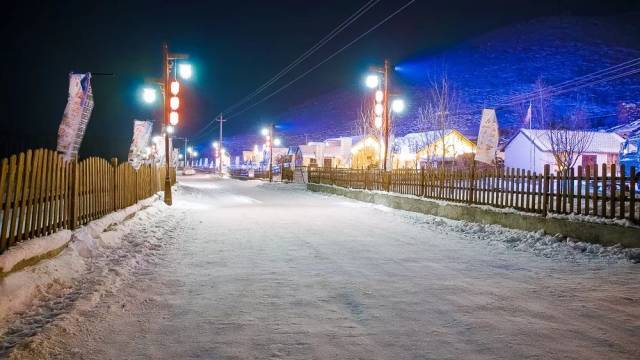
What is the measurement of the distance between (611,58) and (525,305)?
147818mm

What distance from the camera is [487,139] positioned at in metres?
19.1

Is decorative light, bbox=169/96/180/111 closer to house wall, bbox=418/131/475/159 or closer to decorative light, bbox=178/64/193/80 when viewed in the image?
decorative light, bbox=178/64/193/80

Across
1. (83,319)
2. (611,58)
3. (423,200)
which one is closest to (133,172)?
(423,200)

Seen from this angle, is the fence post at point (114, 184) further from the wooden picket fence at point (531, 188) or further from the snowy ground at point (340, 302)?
the wooden picket fence at point (531, 188)

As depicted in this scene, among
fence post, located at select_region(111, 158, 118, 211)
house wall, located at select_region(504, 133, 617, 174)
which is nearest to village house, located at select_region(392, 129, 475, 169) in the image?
house wall, located at select_region(504, 133, 617, 174)

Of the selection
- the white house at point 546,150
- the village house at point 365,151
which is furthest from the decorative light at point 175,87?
the white house at point 546,150

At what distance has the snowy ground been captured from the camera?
4379 millimetres

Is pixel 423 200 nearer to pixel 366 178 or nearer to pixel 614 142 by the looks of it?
pixel 366 178

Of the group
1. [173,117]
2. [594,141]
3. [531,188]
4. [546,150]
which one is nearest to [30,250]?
[531,188]

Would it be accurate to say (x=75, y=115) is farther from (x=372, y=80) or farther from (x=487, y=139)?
(x=487, y=139)

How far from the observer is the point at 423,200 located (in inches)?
691

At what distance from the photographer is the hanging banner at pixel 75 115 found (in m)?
15.4

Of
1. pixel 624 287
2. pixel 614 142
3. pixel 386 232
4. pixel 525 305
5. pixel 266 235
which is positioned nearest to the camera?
pixel 525 305

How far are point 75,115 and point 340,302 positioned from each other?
13812mm
